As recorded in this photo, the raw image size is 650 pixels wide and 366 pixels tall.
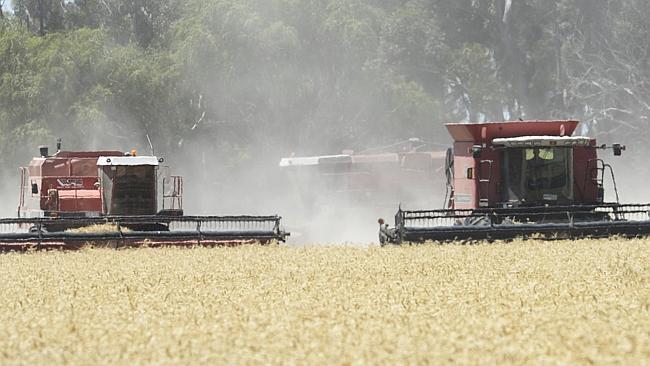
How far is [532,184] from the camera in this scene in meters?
23.6

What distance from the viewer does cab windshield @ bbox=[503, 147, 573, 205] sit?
23562 mm

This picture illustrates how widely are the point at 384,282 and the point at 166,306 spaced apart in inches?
132

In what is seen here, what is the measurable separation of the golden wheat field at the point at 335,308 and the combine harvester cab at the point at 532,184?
2.53m

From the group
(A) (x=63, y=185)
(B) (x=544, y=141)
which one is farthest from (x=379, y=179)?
(B) (x=544, y=141)

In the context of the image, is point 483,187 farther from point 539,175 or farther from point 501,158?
point 539,175

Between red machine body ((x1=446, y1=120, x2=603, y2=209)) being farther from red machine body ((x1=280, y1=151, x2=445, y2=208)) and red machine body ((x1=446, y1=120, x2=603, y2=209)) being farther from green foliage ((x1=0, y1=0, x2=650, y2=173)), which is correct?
green foliage ((x1=0, y1=0, x2=650, y2=173))

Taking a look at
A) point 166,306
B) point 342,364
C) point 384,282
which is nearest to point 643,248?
point 384,282

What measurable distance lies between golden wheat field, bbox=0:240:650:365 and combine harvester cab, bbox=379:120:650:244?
253 cm

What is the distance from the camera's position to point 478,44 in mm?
72500

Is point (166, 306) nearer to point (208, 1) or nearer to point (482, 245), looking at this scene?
point (482, 245)

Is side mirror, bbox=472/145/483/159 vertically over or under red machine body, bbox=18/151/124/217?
over

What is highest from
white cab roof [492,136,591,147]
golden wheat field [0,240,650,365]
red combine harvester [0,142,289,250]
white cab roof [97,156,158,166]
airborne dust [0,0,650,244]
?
airborne dust [0,0,650,244]

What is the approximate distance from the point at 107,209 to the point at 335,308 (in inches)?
565

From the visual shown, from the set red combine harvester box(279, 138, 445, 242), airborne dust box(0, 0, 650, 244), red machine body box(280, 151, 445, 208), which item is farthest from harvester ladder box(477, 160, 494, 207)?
airborne dust box(0, 0, 650, 244)
